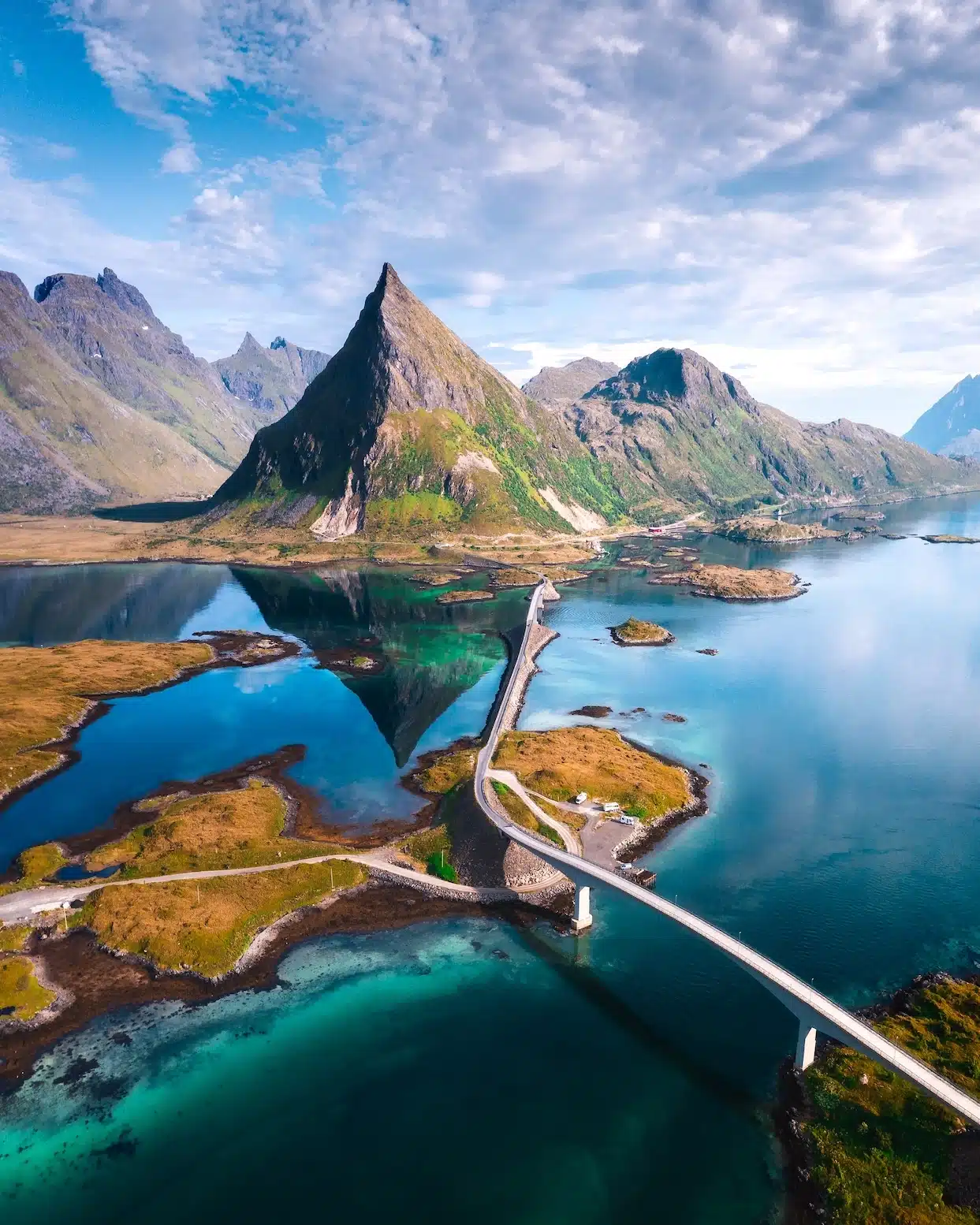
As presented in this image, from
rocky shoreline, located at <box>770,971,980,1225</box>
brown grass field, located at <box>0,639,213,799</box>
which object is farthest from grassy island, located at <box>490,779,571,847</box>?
brown grass field, located at <box>0,639,213,799</box>

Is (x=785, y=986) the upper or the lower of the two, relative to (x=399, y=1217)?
upper

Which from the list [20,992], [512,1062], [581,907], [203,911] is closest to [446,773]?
[581,907]

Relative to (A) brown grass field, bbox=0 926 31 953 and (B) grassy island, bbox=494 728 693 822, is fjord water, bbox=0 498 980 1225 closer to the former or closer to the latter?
(B) grassy island, bbox=494 728 693 822

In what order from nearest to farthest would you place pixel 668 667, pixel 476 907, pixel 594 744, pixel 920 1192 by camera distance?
pixel 920 1192 < pixel 476 907 < pixel 594 744 < pixel 668 667

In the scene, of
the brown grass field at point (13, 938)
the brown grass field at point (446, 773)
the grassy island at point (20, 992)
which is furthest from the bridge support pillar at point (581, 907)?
the brown grass field at point (13, 938)

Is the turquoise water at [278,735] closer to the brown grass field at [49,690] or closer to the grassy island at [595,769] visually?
the brown grass field at [49,690]

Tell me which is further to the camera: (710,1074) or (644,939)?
(644,939)

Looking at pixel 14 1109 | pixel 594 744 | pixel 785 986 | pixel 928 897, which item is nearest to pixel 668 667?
pixel 594 744

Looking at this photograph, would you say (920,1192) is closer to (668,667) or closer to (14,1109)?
(14,1109)

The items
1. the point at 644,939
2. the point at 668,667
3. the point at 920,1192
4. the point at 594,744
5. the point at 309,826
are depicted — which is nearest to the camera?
the point at 920,1192
